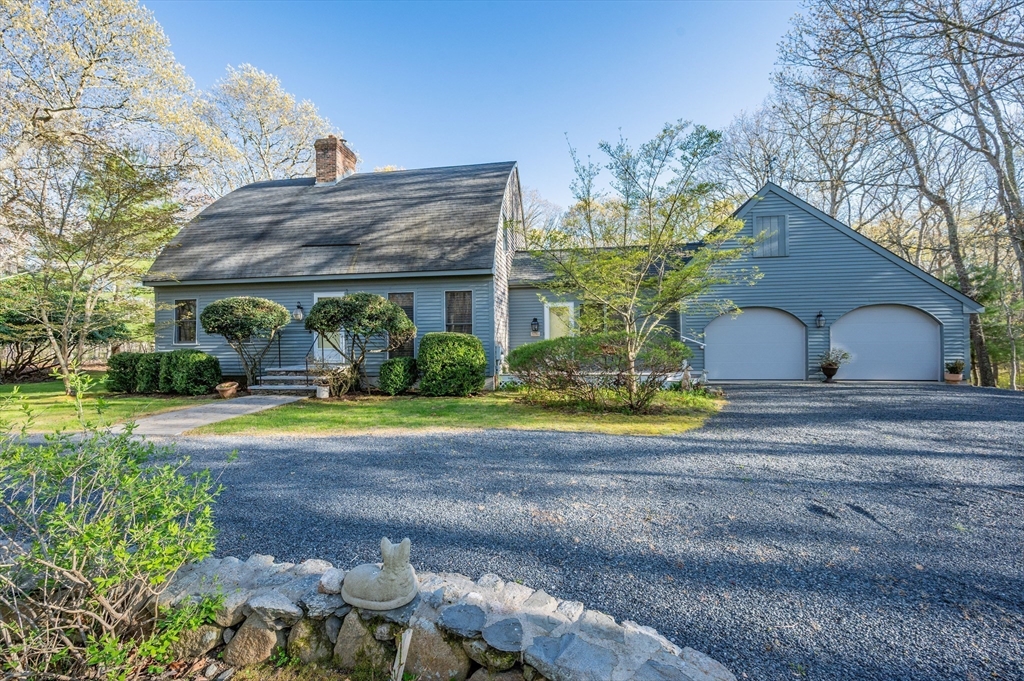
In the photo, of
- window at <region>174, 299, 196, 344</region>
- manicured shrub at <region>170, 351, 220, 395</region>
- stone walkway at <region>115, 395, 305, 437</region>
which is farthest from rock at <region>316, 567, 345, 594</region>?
window at <region>174, 299, 196, 344</region>

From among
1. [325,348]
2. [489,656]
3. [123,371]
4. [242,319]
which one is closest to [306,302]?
[325,348]

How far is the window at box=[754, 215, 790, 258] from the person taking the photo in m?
12.1

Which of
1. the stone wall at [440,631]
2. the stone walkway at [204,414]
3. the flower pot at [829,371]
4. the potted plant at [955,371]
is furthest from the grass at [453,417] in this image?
the potted plant at [955,371]

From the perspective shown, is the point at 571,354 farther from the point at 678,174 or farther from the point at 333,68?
the point at 333,68

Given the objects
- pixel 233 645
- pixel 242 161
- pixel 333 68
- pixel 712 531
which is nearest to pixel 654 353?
pixel 712 531

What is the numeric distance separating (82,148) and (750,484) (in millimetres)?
19535

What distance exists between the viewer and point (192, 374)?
10133 mm

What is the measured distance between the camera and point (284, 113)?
72.9ft

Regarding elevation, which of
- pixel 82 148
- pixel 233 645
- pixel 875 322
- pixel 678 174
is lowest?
pixel 233 645

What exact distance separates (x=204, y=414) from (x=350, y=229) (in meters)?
6.64

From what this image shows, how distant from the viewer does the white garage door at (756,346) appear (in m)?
12.1

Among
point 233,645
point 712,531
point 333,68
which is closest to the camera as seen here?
point 233,645

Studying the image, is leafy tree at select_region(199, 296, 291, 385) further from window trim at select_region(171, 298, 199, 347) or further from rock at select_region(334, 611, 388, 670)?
rock at select_region(334, 611, 388, 670)

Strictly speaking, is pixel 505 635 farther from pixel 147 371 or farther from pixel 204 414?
pixel 147 371
